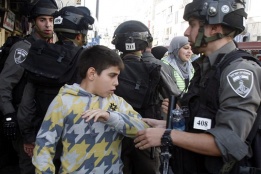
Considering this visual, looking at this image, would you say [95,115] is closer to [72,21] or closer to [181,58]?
[72,21]

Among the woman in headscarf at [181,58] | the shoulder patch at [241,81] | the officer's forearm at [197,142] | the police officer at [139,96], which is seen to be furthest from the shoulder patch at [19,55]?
the woman in headscarf at [181,58]

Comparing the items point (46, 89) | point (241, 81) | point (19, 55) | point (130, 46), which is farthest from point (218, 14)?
point (19, 55)

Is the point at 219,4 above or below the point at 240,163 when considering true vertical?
above

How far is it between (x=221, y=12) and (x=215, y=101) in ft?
1.91

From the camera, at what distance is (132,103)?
279 centimetres

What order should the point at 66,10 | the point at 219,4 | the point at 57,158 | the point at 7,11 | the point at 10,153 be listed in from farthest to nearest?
the point at 7,11, the point at 10,153, the point at 66,10, the point at 57,158, the point at 219,4

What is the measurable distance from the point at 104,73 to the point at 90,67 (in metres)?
0.11

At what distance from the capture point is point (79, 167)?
2.08 m

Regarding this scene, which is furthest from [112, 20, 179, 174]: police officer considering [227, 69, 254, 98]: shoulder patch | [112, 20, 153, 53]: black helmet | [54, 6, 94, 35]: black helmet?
[227, 69, 254, 98]: shoulder patch

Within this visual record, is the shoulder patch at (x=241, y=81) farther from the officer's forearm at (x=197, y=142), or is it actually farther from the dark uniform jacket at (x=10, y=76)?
the dark uniform jacket at (x=10, y=76)

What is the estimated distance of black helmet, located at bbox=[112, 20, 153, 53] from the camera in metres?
3.06

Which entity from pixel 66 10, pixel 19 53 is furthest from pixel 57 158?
pixel 66 10

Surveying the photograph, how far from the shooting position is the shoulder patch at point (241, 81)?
63.7 inches

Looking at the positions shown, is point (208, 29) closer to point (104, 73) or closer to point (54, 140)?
point (104, 73)
